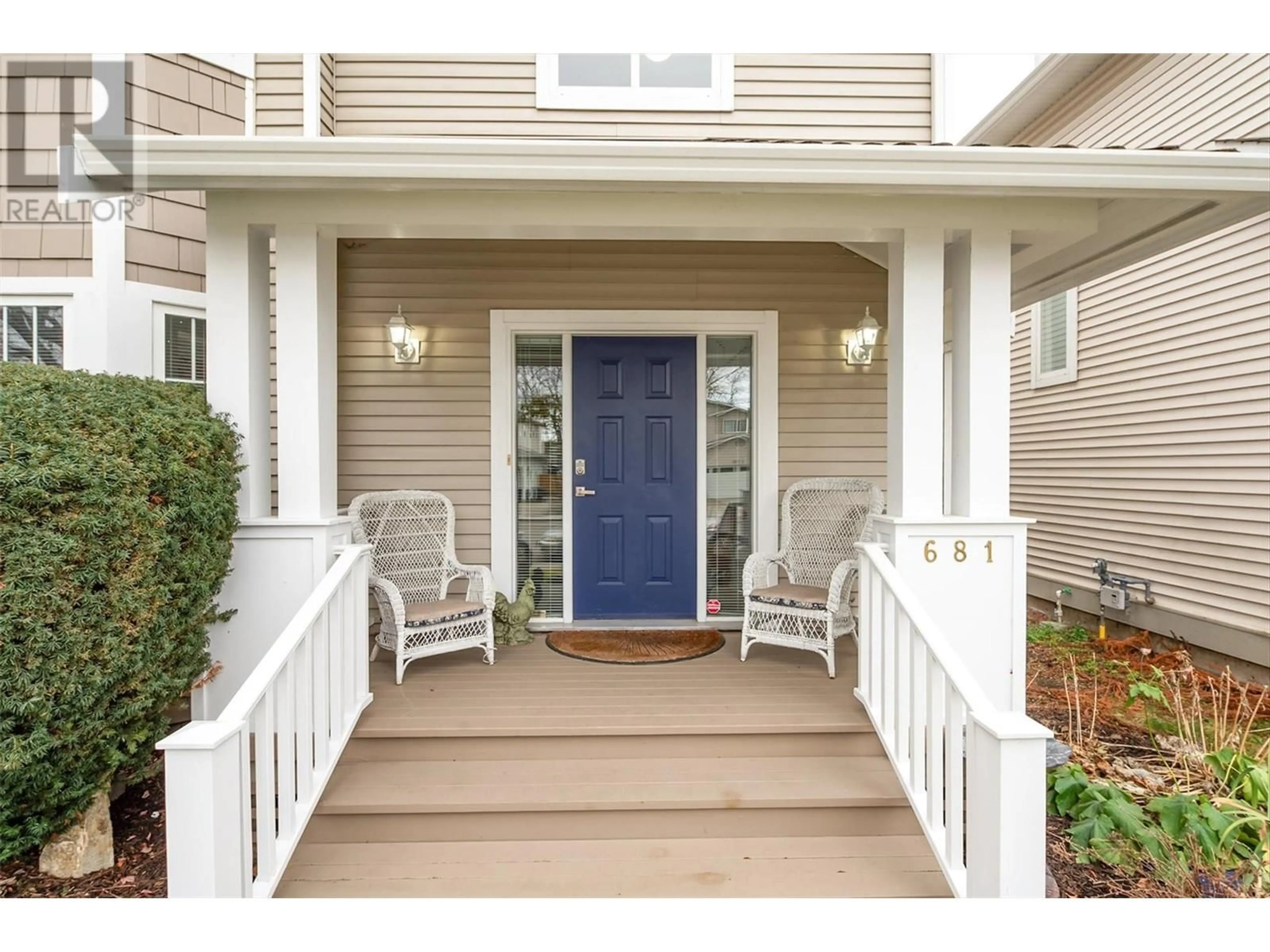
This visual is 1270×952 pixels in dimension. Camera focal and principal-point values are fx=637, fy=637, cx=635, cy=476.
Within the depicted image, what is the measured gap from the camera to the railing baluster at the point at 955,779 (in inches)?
76.4

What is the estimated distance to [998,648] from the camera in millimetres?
2734

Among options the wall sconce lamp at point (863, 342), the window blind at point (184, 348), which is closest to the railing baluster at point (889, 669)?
the wall sconce lamp at point (863, 342)

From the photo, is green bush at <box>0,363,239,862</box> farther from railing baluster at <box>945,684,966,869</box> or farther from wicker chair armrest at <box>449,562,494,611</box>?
railing baluster at <box>945,684,966,869</box>

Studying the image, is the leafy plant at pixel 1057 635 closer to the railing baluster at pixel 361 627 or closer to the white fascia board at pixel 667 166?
the white fascia board at pixel 667 166

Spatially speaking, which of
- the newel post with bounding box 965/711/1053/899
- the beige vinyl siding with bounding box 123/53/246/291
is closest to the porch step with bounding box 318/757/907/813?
the newel post with bounding box 965/711/1053/899

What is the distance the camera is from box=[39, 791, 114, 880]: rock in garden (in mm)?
2150

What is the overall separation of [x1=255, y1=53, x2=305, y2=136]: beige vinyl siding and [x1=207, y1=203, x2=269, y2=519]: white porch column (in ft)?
4.89

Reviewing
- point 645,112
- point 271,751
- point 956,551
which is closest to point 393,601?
point 271,751

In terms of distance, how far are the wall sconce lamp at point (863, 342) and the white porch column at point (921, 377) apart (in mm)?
1309

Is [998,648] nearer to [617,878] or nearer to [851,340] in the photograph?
[617,878]

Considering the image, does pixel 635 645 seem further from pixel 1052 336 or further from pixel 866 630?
pixel 1052 336

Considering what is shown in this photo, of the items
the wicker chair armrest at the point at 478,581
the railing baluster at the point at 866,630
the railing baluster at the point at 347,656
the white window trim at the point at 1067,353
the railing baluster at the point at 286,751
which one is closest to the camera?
the railing baluster at the point at 286,751
